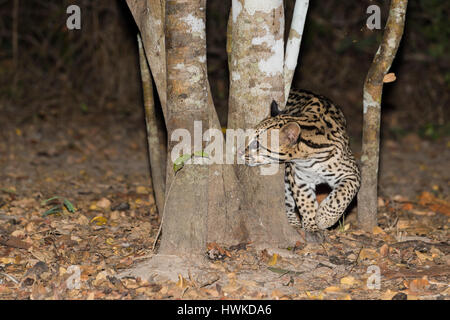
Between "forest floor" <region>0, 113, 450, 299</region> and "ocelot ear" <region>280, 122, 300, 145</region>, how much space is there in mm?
889

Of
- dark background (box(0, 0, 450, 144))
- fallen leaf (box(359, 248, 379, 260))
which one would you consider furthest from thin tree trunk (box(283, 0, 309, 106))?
dark background (box(0, 0, 450, 144))

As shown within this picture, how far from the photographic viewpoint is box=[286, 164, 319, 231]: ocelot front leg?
6.04m

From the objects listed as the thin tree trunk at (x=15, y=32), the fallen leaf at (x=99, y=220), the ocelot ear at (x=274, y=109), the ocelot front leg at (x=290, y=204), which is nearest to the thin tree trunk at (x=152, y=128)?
the fallen leaf at (x=99, y=220)

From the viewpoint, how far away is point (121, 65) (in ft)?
38.9

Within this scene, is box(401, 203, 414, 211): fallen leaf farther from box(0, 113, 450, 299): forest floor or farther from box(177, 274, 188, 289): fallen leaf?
box(177, 274, 188, 289): fallen leaf

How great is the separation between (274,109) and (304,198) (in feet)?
4.64

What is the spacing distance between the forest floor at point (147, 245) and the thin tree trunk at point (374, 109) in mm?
231

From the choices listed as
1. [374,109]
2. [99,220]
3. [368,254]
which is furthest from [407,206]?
[99,220]

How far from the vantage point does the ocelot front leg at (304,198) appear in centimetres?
604

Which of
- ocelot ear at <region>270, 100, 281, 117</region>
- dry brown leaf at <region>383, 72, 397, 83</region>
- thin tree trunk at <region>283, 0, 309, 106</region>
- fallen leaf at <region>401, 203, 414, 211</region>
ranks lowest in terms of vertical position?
fallen leaf at <region>401, 203, 414, 211</region>

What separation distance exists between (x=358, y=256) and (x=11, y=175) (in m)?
4.88

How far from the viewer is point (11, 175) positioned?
7.88 metres

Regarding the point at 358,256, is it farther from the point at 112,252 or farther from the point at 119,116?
the point at 119,116

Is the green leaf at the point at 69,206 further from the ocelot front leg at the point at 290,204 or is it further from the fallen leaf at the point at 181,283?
the ocelot front leg at the point at 290,204
